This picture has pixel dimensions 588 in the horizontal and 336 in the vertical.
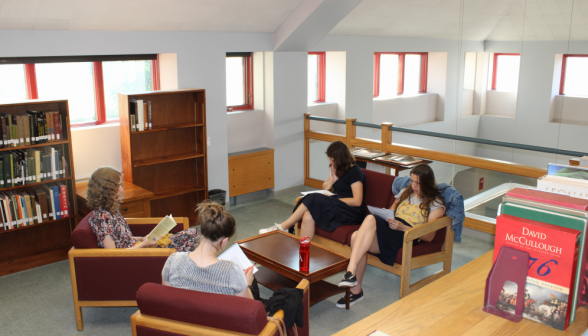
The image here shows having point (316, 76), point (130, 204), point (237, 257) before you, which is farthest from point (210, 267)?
point (316, 76)

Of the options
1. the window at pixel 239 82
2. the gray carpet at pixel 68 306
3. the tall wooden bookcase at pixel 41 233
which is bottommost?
the gray carpet at pixel 68 306

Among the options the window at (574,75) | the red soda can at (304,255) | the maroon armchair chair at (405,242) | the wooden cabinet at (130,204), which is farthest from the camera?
the window at (574,75)

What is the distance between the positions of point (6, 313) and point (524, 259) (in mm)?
3904

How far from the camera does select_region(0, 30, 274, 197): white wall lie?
4.65 meters

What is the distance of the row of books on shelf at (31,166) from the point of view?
437cm

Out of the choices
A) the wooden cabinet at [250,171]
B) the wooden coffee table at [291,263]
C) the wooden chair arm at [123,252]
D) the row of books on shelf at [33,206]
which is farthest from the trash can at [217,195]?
the wooden chair arm at [123,252]

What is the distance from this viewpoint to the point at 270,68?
6551 mm

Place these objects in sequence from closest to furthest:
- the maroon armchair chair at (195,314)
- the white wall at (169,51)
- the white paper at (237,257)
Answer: the maroon armchair chair at (195,314) < the white paper at (237,257) < the white wall at (169,51)

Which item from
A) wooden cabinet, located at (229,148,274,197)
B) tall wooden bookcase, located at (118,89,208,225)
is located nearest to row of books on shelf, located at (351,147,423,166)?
wooden cabinet, located at (229,148,274,197)

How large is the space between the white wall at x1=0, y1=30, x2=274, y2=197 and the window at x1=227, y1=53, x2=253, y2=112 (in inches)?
16.1

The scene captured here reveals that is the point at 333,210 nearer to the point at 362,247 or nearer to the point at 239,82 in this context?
the point at 362,247

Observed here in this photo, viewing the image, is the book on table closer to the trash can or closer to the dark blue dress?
the dark blue dress

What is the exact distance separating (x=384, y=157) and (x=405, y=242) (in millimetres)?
2124

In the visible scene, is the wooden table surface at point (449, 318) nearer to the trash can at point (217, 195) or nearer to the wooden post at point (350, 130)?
the trash can at point (217, 195)
